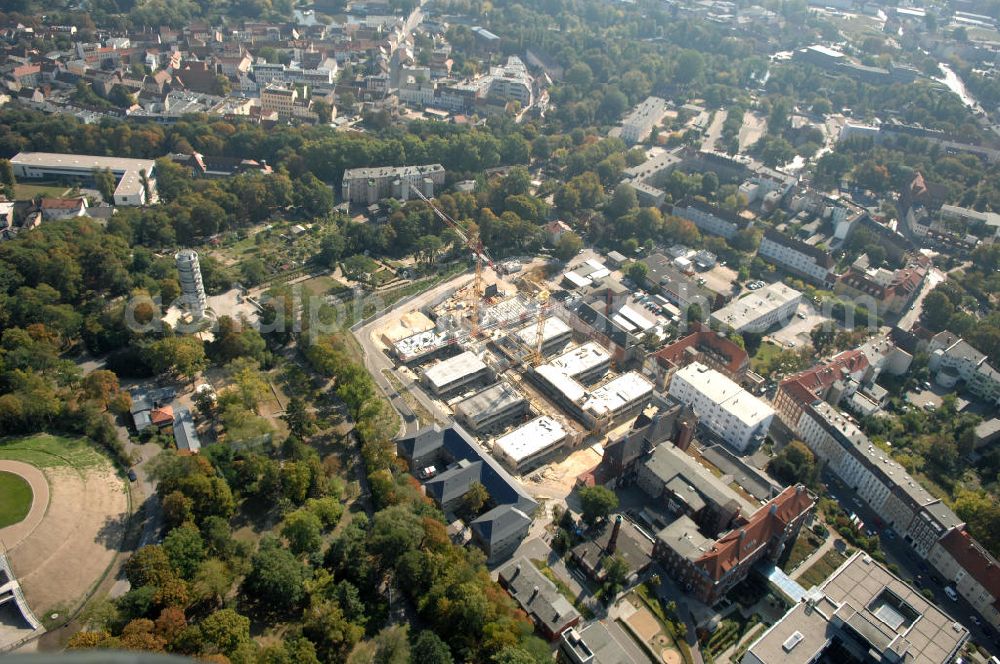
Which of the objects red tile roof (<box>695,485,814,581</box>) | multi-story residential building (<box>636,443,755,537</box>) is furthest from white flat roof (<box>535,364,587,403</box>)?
red tile roof (<box>695,485,814,581</box>)

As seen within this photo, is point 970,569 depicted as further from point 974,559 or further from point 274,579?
point 274,579

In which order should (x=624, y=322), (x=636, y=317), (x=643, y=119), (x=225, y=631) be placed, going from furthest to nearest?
(x=643, y=119)
(x=636, y=317)
(x=624, y=322)
(x=225, y=631)

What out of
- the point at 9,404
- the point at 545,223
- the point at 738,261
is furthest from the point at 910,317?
the point at 9,404

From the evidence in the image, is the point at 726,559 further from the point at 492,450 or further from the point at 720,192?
the point at 720,192

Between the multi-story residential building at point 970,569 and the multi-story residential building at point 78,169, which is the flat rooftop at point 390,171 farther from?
the multi-story residential building at point 970,569

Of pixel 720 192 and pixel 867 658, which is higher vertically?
pixel 720 192

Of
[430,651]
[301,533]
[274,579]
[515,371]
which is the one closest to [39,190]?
[515,371]
